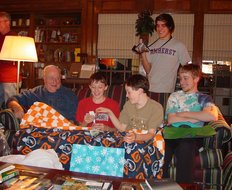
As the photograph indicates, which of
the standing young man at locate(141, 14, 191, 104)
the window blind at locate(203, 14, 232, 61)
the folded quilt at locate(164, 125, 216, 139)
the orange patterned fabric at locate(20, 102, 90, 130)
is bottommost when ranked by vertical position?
the folded quilt at locate(164, 125, 216, 139)

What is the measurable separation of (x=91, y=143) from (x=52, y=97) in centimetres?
96

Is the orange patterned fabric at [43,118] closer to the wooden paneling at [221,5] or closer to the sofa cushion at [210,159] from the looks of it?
the sofa cushion at [210,159]

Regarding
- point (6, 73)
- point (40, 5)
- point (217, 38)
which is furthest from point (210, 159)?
point (40, 5)

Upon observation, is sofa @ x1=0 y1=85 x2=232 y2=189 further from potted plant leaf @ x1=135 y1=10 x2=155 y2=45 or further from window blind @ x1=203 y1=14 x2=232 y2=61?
window blind @ x1=203 y1=14 x2=232 y2=61

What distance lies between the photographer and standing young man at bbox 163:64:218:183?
6.98ft

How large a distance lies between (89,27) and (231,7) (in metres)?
2.47

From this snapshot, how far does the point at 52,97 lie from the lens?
2842mm

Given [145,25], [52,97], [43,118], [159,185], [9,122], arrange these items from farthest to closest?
[145,25], [52,97], [9,122], [43,118], [159,185]

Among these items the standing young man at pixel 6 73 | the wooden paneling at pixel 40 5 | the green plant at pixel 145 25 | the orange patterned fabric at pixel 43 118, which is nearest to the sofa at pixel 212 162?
the orange patterned fabric at pixel 43 118

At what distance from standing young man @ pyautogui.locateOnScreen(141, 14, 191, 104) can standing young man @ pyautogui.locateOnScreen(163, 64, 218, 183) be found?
663 mm

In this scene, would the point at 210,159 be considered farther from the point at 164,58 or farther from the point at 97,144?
the point at 164,58

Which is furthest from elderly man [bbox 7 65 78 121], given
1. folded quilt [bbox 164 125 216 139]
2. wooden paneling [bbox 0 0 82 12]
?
wooden paneling [bbox 0 0 82 12]

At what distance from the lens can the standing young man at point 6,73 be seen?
348cm

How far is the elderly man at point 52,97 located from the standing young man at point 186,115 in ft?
3.09
